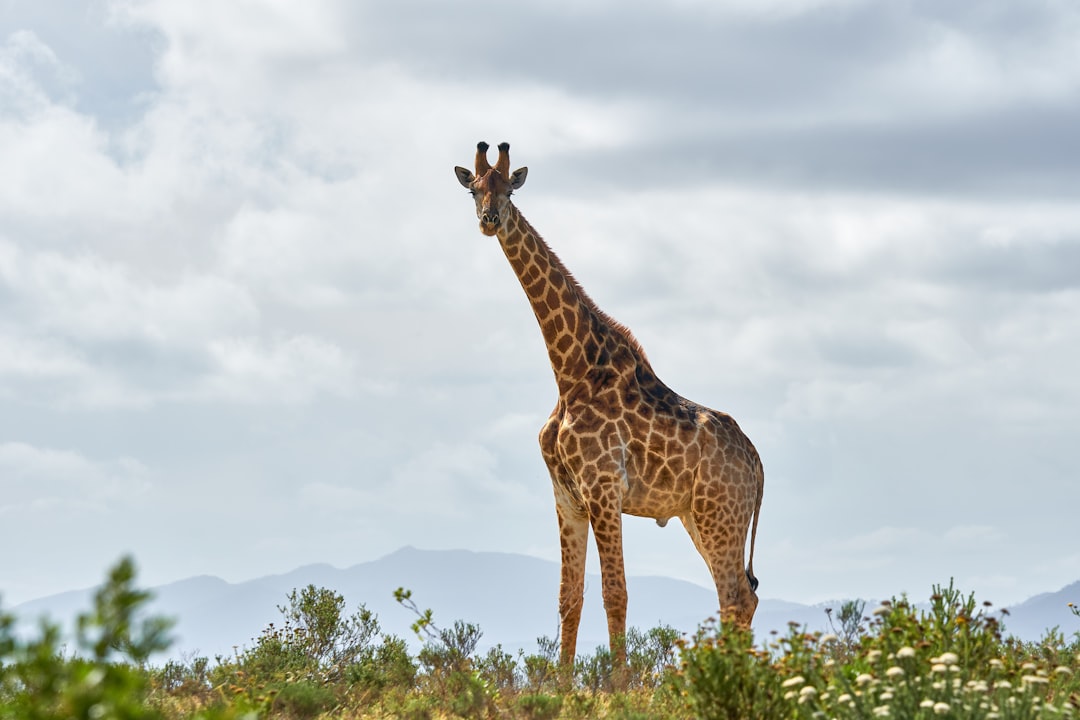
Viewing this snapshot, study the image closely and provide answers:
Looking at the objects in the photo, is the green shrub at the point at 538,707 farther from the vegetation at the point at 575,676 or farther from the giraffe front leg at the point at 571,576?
the giraffe front leg at the point at 571,576

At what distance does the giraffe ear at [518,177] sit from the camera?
15.2m

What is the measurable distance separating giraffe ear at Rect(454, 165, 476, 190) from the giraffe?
0.05ft

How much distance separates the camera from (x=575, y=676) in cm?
1312

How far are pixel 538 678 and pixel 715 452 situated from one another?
3.45 m

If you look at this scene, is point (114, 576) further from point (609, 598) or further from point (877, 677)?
point (609, 598)

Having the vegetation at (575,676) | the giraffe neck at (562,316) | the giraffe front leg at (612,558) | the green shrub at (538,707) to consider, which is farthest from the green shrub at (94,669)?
the giraffe neck at (562,316)

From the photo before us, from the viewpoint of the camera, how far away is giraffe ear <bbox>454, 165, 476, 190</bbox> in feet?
49.4

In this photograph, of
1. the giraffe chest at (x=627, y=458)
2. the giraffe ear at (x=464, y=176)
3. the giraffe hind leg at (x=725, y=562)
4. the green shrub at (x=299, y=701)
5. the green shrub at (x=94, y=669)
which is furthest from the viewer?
the giraffe ear at (x=464, y=176)

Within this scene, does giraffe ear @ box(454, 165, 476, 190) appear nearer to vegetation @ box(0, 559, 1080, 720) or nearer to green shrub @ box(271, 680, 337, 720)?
vegetation @ box(0, 559, 1080, 720)

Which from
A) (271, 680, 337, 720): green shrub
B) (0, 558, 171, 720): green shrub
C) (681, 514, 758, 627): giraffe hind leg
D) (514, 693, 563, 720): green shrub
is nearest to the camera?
(0, 558, 171, 720): green shrub

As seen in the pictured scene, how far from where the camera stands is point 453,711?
1134 cm

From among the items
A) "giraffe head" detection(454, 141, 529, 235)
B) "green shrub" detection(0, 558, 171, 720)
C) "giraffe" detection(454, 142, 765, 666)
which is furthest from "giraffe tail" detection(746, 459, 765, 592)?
"green shrub" detection(0, 558, 171, 720)

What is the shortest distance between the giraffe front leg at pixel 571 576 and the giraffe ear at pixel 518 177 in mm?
3953

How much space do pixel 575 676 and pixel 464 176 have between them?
607cm
